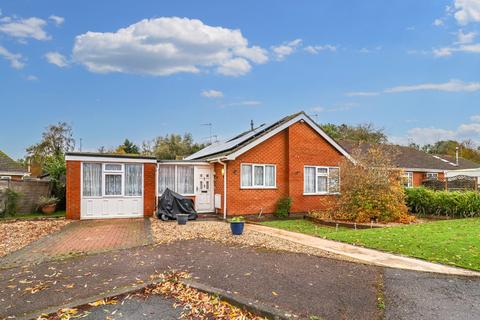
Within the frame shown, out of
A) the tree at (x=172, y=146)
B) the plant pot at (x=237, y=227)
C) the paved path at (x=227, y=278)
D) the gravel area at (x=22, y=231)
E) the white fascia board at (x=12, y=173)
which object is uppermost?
the tree at (x=172, y=146)

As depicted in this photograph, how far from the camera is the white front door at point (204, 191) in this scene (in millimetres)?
16703

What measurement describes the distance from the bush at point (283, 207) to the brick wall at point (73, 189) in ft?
30.3

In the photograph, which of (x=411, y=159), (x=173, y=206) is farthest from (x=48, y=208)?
(x=411, y=159)

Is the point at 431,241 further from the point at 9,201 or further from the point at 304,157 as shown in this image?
the point at 9,201

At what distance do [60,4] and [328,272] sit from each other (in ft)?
47.0

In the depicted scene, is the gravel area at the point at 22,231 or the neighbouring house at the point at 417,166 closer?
the gravel area at the point at 22,231

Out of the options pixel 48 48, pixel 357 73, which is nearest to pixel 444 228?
pixel 357 73

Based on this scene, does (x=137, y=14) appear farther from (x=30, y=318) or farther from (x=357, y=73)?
(x=30, y=318)

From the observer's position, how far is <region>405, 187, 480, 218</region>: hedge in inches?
606

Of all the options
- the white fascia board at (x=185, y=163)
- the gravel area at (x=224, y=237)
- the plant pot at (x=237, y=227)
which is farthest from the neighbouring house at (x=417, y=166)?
the plant pot at (x=237, y=227)

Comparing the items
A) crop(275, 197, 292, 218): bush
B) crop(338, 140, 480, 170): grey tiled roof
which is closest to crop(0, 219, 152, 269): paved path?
crop(275, 197, 292, 218): bush

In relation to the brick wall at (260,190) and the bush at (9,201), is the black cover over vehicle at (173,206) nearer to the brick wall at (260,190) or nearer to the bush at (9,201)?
the brick wall at (260,190)

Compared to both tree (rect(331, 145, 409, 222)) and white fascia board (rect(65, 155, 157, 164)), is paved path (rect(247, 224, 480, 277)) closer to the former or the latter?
tree (rect(331, 145, 409, 222))

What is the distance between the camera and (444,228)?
11469 mm
